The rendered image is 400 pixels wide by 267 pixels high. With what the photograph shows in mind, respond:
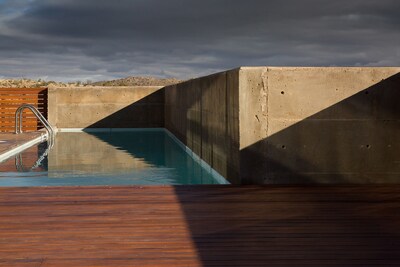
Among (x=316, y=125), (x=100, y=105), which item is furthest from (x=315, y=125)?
(x=100, y=105)

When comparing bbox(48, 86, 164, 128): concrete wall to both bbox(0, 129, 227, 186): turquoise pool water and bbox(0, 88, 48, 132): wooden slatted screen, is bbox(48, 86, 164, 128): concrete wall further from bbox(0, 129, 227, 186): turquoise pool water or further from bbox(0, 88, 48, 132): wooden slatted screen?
bbox(0, 129, 227, 186): turquoise pool water

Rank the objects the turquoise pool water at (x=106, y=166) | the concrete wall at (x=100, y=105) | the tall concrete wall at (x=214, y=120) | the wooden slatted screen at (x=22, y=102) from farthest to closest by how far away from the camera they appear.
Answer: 1. the wooden slatted screen at (x=22, y=102)
2. the concrete wall at (x=100, y=105)
3. the turquoise pool water at (x=106, y=166)
4. the tall concrete wall at (x=214, y=120)

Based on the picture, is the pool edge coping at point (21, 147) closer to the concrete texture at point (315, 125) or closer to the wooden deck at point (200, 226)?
the wooden deck at point (200, 226)

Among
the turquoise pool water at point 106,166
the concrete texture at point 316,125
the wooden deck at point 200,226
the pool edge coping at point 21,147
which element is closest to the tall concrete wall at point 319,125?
Result: the concrete texture at point 316,125

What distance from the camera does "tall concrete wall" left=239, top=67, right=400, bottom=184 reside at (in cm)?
740

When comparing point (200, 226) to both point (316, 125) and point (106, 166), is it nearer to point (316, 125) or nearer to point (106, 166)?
point (316, 125)

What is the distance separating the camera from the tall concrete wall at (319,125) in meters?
7.40

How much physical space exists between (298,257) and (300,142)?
143 inches

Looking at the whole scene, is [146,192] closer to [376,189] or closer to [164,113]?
[376,189]

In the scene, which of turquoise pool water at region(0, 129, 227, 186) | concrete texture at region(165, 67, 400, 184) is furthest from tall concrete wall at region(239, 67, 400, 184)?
turquoise pool water at region(0, 129, 227, 186)

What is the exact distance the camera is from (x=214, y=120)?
998cm

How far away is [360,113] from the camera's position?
24.8 ft

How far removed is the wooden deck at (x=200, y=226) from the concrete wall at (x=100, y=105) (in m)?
17.4

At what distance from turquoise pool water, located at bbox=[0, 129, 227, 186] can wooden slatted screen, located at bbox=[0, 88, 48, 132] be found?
6.92m
